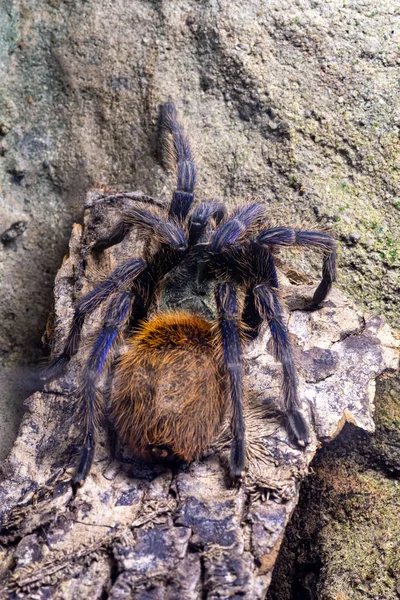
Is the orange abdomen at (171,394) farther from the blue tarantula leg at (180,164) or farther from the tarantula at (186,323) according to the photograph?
the blue tarantula leg at (180,164)

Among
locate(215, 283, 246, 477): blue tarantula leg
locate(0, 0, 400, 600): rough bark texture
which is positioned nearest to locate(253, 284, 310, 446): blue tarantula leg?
locate(215, 283, 246, 477): blue tarantula leg

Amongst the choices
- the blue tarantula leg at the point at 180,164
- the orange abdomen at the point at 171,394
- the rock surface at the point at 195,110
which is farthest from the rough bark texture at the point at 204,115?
the orange abdomen at the point at 171,394

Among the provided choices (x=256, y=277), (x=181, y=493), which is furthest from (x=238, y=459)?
(x=256, y=277)

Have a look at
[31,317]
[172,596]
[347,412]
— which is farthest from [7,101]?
[172,596]

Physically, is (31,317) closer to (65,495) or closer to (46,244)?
(46,244)

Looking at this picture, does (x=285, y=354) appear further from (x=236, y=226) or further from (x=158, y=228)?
(x=158, y=228)
